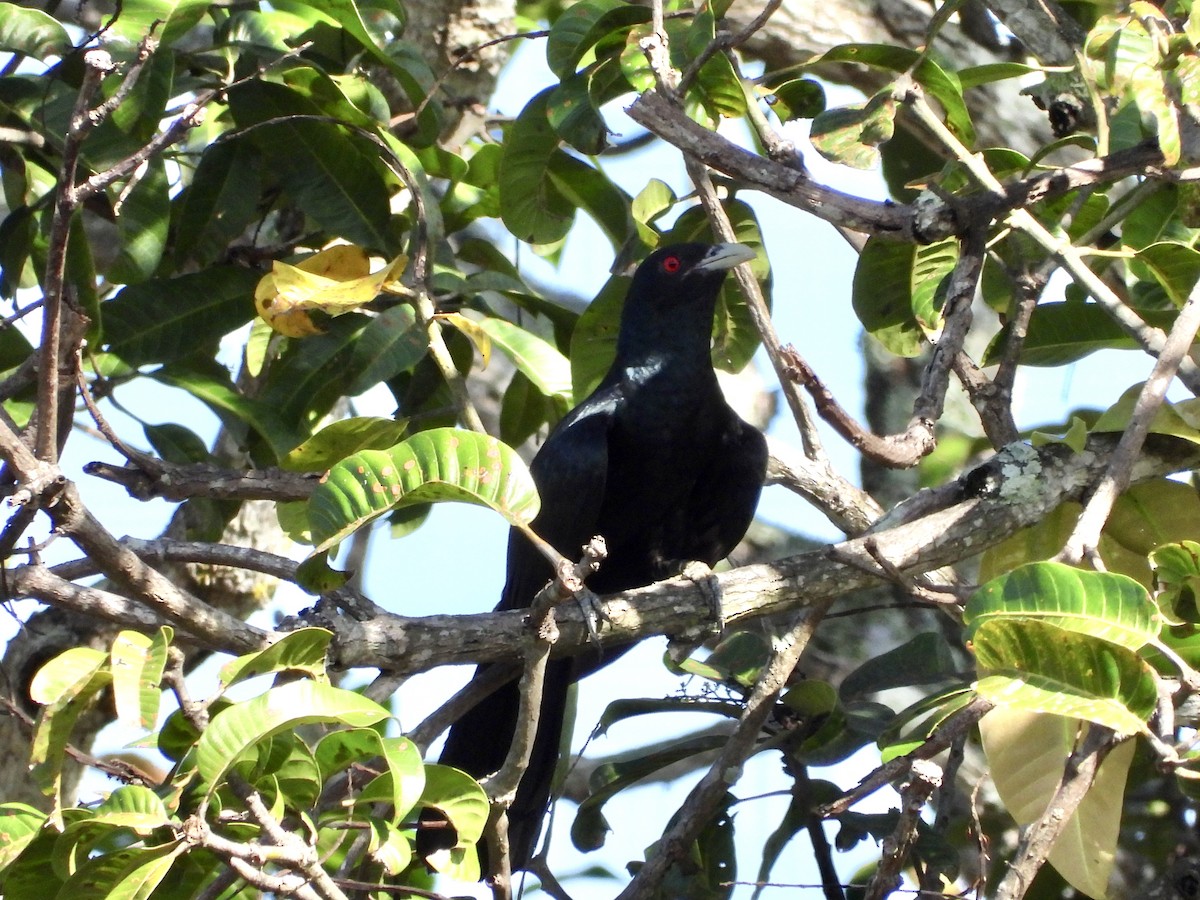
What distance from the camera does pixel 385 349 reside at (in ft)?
13.3

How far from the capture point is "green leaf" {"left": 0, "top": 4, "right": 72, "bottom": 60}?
3.72 meters

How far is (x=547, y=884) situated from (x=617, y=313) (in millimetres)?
2063

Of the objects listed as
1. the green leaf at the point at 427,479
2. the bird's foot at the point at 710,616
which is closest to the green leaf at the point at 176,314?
the bird's foot at the point at 710,616

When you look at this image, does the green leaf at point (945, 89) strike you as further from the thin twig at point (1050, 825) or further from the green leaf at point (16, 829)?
the green leaf at point (16, 829)

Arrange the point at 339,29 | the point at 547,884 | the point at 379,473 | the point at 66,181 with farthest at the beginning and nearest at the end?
the point at 339,29 → the point at 547,884 → the point at 379,473 → the point at 66,181

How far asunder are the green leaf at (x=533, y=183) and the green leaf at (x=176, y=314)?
0.94 m

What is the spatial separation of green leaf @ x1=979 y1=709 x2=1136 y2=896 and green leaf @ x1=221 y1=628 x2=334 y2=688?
1.41 meters

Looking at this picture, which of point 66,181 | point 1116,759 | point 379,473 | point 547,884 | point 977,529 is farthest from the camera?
point 547,884

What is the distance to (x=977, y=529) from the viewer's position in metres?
3.20

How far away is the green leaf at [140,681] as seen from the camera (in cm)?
218

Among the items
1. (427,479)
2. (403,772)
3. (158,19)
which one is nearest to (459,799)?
(403,772)

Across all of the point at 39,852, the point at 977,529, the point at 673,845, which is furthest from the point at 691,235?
the point at 39,852

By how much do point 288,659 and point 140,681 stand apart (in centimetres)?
30

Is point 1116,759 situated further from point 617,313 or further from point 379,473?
point 617,313
